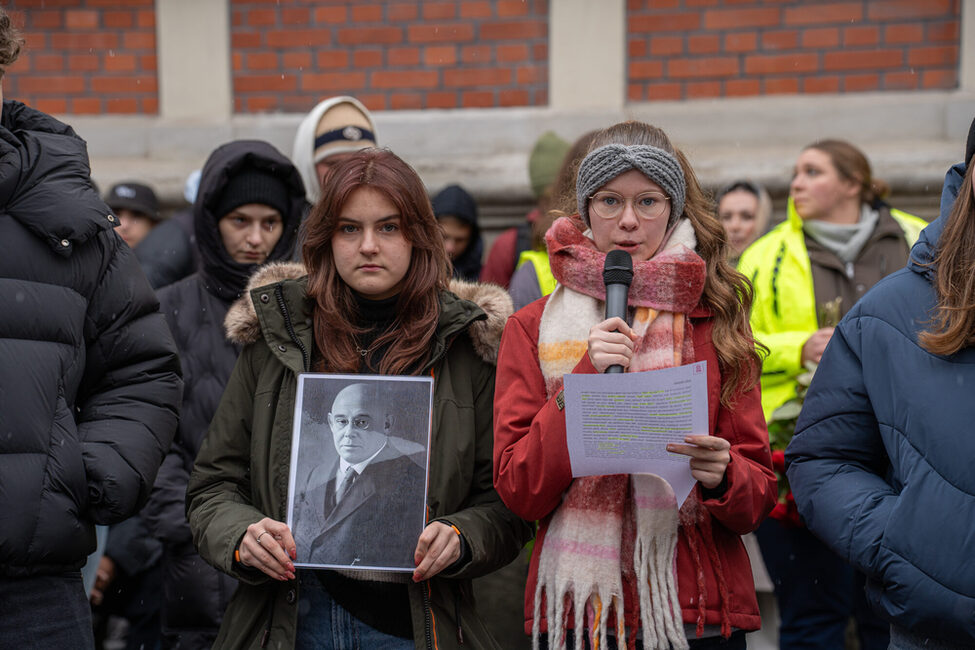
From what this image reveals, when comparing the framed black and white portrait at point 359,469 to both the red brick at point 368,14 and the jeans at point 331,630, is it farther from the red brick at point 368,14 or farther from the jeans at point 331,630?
the red brick at point 368,14

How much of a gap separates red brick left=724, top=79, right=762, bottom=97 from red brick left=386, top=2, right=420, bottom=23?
1854 mm

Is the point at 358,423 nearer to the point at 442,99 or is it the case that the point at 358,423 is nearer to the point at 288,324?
the point at 288,324

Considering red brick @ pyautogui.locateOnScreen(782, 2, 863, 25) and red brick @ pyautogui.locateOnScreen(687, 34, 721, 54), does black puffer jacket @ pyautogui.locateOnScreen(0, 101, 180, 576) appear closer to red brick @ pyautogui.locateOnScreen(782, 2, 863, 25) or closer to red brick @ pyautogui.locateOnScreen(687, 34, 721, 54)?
red brick @ pyautogui.locateOnScreen(687, 34, 721, 54)

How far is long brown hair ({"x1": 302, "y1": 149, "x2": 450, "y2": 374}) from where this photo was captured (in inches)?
124

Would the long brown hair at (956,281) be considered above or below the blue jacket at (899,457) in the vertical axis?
above

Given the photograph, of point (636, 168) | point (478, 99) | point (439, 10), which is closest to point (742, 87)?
point (478, 99)

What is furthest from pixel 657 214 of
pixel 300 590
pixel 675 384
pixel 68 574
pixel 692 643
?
pixel 68 574

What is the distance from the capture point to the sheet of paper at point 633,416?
2641 millimetres

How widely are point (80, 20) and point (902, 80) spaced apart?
15.7 feet

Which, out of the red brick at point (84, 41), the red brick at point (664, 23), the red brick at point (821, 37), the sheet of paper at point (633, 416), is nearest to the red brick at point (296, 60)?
the red brick at point (84, 41)

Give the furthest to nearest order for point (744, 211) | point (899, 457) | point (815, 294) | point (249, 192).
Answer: point (744, 211) → point (815, 294) → point (249, 192) → point (899, 457)

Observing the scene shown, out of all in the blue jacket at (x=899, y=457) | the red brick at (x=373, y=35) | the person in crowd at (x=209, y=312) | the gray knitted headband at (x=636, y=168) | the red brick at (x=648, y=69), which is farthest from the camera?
the red brick at (x=373, y=35)

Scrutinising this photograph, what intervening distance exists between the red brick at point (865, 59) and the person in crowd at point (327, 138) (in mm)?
2849

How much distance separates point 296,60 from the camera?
681 cm
